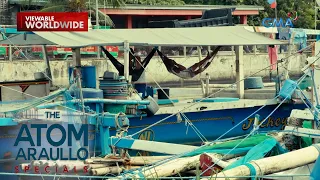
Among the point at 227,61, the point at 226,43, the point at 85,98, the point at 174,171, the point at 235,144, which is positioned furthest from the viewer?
the point at 227,61

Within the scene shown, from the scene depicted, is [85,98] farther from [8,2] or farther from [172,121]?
[8,2]

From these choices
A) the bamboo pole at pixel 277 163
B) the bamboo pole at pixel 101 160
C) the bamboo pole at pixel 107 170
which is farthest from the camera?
the bamboo pole at pixel 101 160

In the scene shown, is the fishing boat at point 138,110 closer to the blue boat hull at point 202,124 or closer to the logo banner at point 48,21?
the blue boat hull at point 202,124

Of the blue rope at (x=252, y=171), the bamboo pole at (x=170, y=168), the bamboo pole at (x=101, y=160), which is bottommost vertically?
the bamboo pole at (x=101, y=160)

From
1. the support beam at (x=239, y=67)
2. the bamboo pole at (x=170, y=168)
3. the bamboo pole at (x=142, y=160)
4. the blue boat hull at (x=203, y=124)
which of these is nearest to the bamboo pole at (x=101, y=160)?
the bamboo pole at (x=142, y=160)

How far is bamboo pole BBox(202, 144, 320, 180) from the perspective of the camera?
335 inches

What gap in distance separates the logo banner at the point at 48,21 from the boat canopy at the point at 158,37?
19.4 inches

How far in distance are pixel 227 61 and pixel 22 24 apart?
20423 millimetres

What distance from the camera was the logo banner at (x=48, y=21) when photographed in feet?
41.1

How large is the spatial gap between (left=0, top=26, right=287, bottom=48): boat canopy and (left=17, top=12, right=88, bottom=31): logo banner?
49 cm

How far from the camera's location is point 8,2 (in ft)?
112

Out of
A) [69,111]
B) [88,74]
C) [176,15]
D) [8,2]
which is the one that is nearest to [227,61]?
[176,15]

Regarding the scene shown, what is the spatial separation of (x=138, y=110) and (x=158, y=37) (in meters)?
2.09

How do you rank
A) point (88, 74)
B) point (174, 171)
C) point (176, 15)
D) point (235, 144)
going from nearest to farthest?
point (174, 171), point (235, 144), point (88, 74), point (176, 15)
